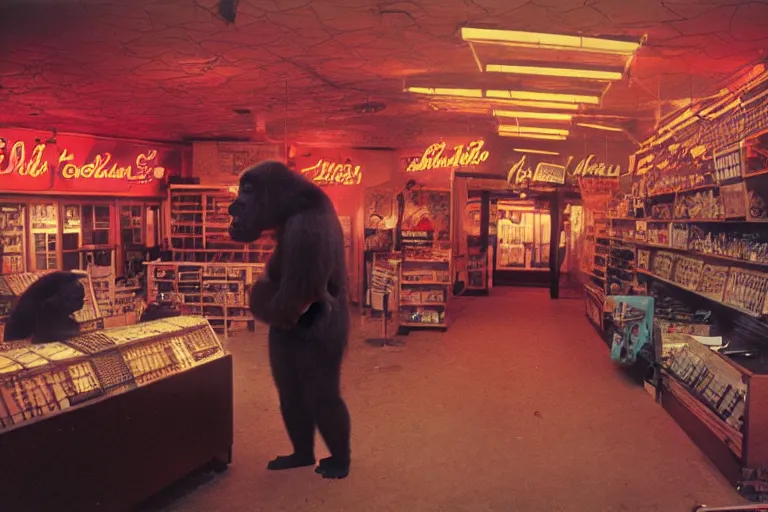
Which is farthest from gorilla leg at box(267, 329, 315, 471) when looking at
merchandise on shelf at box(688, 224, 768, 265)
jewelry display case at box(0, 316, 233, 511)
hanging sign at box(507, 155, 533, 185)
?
hanging sign at box(507, 155, 533, 185)

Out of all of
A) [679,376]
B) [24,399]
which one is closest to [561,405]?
[679,376]

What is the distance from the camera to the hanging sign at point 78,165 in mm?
8180

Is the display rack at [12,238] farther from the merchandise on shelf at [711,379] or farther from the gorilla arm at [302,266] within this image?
the merchandise on shelf at [711,379]

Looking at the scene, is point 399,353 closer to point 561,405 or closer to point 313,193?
point 561,405

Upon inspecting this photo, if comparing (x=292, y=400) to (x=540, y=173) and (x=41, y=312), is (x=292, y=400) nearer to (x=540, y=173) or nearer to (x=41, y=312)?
(x=41, y=312)

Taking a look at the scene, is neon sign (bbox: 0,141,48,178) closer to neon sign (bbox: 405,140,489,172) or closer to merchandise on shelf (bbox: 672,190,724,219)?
neon sign (bbox: 405,140,489,172)

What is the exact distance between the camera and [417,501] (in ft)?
11.2

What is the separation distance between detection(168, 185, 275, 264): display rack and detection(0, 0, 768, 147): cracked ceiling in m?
1.30

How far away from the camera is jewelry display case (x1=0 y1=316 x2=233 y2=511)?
248 centimetres

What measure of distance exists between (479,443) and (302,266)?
2.31 m

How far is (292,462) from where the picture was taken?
11.8 feet

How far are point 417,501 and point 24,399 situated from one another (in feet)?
7.13

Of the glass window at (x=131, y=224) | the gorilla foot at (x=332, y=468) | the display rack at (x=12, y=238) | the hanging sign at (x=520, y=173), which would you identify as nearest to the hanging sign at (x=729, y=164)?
the gorilla foot at (x=332, y=468)

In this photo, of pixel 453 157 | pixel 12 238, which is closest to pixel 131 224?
pixel 12 238
